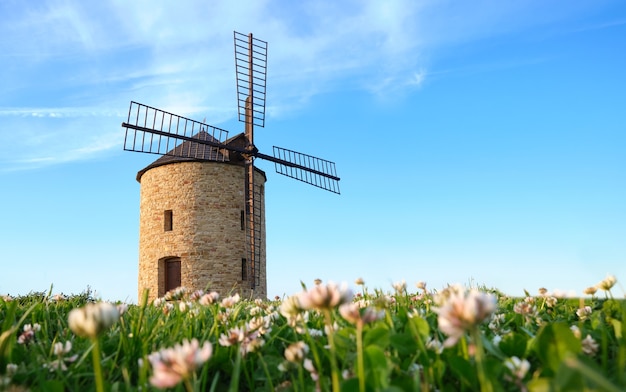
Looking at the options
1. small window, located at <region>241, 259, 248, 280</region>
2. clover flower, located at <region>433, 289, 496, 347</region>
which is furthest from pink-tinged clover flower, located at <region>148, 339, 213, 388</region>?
small window, located at <region>241, 259, 248, 280</region>

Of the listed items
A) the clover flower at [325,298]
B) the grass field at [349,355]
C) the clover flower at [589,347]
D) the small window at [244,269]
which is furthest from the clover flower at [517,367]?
the small window at [244,269]

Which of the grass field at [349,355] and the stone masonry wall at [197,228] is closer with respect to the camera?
the grass field at [349,355]

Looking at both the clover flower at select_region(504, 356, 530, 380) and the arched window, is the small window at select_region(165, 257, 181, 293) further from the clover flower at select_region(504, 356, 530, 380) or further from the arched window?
the clover flower at select_region(504, 356, 530, 380)

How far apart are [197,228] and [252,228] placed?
2195 mm

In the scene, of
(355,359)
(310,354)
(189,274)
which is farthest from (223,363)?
(189,274)

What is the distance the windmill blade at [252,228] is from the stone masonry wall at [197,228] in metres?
0.22

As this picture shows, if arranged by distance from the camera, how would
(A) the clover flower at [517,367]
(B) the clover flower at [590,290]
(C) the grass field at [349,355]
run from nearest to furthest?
(C) the grass field at [349,355]
(A) the clover flower at [517,367]
(B) the clover flower at [590,290]

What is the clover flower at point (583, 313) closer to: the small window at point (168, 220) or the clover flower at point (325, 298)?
the clover flower at point (325, 298)

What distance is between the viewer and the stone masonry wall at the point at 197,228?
786 inches

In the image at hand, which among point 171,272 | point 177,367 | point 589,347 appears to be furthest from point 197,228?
point 177,367

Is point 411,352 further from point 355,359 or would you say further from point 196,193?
point 196,193

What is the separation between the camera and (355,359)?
190cm

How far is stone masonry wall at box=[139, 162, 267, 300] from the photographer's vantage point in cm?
1995

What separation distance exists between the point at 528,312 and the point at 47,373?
2431mm
